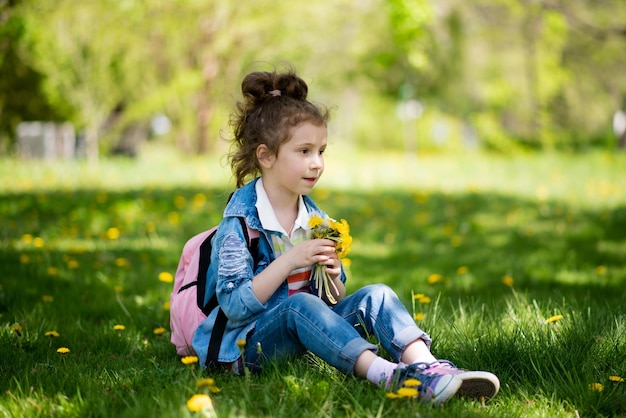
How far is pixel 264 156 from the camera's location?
2.60 metres

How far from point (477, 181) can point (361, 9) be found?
44.0ft

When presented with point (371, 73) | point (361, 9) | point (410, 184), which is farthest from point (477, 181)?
point (371, 73)

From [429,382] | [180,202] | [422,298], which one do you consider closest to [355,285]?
[422,298]

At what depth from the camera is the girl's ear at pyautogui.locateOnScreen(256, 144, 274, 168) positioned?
258 centimetres

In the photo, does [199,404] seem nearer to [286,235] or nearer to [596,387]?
[286,235]

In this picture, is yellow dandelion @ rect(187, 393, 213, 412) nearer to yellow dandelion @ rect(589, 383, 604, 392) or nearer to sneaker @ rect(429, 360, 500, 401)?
sneaker @ rect(429, 360, 500, 401)

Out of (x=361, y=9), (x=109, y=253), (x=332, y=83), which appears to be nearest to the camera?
(x=109, y=253)

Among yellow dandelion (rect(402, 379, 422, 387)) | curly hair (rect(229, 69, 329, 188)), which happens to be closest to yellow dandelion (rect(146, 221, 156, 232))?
curly hair (rect(229, 69, 329, 188))

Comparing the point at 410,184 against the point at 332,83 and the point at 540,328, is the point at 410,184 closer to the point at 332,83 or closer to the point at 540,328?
the point at 540,328

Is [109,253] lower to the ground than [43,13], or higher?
lower

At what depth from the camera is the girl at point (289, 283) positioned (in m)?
2.21

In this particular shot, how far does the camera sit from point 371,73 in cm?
2473

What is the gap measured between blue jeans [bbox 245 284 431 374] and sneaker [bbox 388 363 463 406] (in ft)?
0.46

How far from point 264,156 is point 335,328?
739 mm
